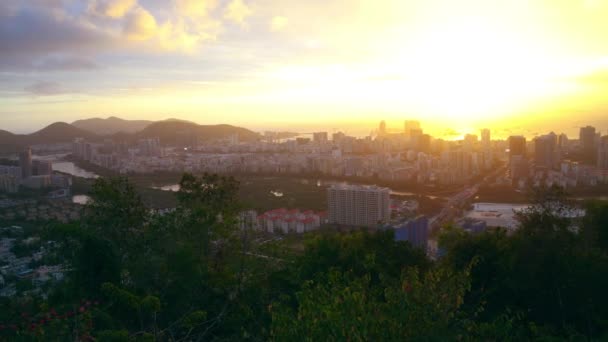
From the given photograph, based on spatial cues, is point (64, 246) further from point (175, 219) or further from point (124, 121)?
point (124, 121)

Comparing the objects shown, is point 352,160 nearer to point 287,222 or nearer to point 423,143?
point 423,143

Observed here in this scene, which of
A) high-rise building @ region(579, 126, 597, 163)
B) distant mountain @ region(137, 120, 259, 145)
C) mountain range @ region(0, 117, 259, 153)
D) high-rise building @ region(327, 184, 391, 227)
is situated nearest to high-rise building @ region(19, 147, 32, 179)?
mountain range @ region(0, 117, 259, 153)

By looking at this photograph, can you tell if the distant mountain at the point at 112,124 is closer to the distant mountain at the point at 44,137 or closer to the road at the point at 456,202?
the distant mountain at the point at 44,137

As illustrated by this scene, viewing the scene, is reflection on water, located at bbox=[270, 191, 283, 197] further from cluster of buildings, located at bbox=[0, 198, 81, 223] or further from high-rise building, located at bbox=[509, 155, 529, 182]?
high-rise building, located at bbox=[509, 155, 529, 182]

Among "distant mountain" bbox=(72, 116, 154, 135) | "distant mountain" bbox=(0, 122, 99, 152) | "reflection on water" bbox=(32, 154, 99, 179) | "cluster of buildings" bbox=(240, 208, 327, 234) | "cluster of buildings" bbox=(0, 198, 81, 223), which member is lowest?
"cluster of buildings" bbox=(240, 208, 327, 234)

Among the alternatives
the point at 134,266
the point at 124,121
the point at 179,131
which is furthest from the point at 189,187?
the point at 124,121
